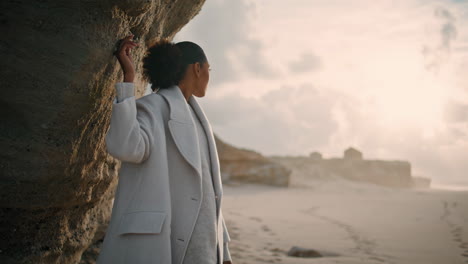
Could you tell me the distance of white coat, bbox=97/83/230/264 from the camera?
2053 mm

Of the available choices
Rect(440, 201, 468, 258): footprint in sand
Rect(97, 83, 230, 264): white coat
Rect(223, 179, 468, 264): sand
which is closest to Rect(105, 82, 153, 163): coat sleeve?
Rect(97, 83, 230, 264): white coat

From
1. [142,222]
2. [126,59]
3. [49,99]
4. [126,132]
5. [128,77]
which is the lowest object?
[142,222]

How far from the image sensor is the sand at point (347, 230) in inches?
207

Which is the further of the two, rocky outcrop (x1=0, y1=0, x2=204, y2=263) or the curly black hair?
the curly black hair

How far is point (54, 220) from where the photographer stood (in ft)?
9.14

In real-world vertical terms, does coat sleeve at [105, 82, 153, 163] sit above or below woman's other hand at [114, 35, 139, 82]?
below

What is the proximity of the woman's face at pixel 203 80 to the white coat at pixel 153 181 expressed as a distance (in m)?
0.19

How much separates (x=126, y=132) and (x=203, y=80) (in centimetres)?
73

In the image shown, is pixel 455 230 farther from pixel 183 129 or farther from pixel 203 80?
pixel 183 129

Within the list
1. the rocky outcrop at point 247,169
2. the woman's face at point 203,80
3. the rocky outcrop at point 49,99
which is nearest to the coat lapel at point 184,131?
the woman's face at point 203,80

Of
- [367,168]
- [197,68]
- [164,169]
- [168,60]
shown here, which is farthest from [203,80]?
[367,168]

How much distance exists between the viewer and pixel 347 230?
7.67 m

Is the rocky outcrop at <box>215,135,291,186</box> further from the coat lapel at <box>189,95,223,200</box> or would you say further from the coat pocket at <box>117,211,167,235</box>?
the coat pocket at <box>117,211,167,235</box>

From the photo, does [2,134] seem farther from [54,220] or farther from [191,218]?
[191,218]
